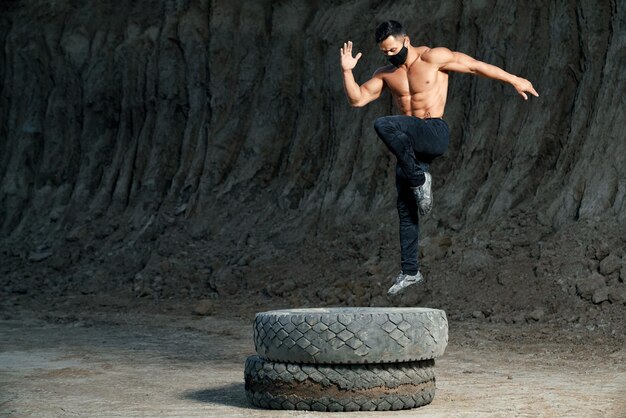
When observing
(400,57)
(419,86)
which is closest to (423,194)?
(419,86)

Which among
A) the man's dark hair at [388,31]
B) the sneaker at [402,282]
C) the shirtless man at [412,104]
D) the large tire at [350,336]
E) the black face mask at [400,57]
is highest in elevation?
the man's dark hair at [388,31]

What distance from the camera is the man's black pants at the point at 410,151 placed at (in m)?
8.57

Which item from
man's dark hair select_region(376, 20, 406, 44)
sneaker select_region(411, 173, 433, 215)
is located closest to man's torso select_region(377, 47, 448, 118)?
man's dark hair select_region(376, 20, 406, 44)

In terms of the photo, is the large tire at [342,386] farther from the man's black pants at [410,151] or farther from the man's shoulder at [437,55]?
the man's shoulder at [437,55]

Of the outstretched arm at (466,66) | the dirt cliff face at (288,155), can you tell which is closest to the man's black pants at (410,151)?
the outstretched arm at (466,66)

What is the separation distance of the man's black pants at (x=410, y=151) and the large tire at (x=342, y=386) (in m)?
0.84

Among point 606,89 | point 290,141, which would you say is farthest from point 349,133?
point 606,89

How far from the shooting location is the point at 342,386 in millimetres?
8938

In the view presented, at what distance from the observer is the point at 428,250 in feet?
56.2

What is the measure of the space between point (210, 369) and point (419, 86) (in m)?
4.76

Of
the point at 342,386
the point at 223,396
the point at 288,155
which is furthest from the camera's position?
the point at 288,155

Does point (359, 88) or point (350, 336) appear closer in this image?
point (350, 336)

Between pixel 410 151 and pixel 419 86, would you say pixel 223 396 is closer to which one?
pixel 410 151

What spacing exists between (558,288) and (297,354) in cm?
729
